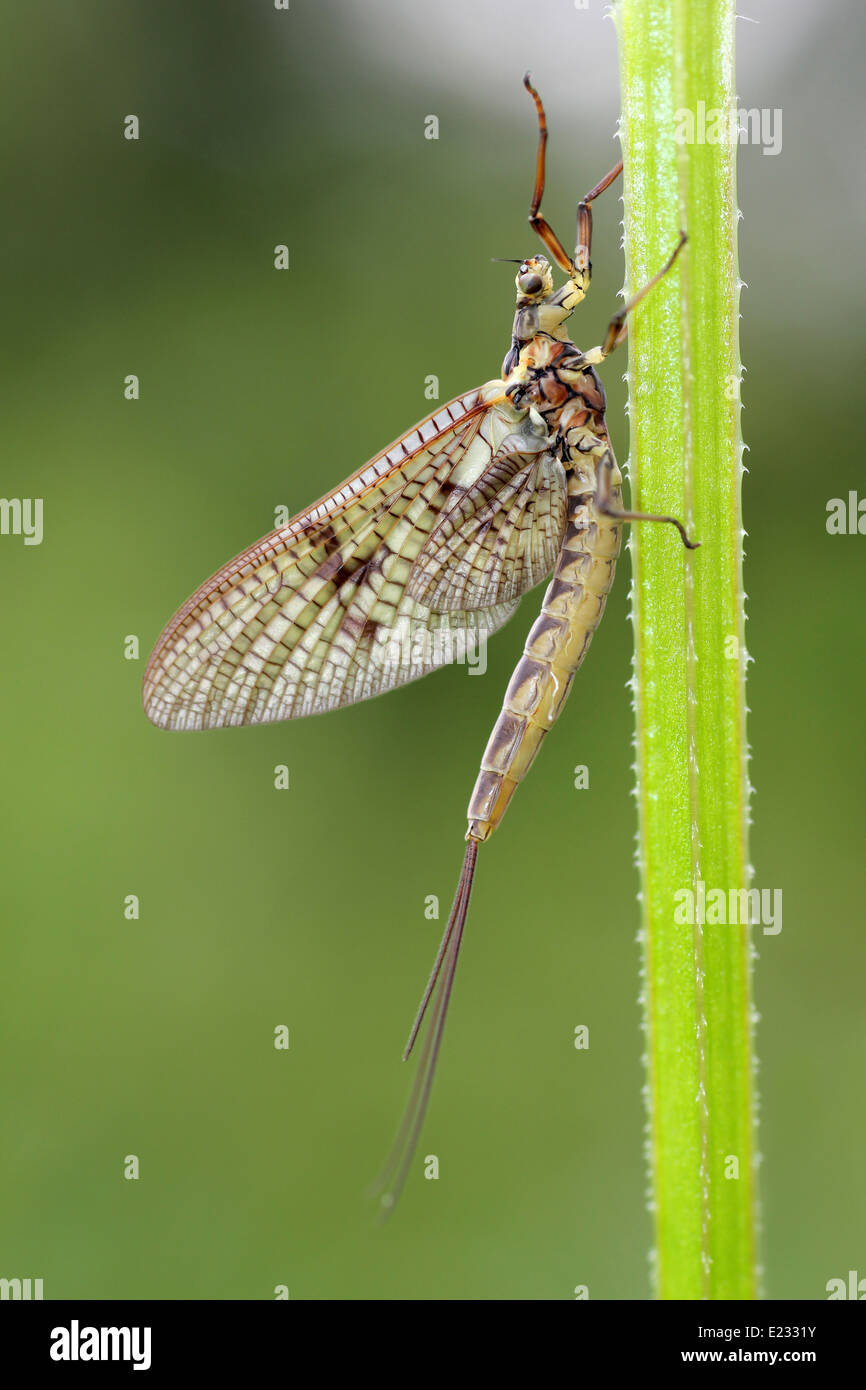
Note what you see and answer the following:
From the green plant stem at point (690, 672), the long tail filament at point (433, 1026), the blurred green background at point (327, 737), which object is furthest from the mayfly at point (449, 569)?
the blurred green background at point (327, 737)

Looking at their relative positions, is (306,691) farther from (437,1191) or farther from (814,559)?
(814,559)

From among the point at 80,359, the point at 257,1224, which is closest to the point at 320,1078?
the point at 257,1224

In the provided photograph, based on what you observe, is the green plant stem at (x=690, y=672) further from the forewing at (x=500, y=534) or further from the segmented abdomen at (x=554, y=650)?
the forewing at (x=500, y=534)

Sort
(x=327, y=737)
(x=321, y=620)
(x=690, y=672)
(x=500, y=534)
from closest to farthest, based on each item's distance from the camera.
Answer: (x=690, y=672), (x=500, y=534), (x=321, y=620), (x=327, y=737)

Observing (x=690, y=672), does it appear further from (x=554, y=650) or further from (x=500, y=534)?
(x=500, y=534)

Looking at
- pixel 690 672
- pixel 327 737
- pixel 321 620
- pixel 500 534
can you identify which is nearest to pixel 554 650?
pixel 500 534

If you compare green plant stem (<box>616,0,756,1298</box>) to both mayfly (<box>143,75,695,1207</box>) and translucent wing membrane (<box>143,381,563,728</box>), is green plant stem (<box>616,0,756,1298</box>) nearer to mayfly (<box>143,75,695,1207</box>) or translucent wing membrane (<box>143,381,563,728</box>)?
mayfly (<box>143,75,695,1207</box>)
